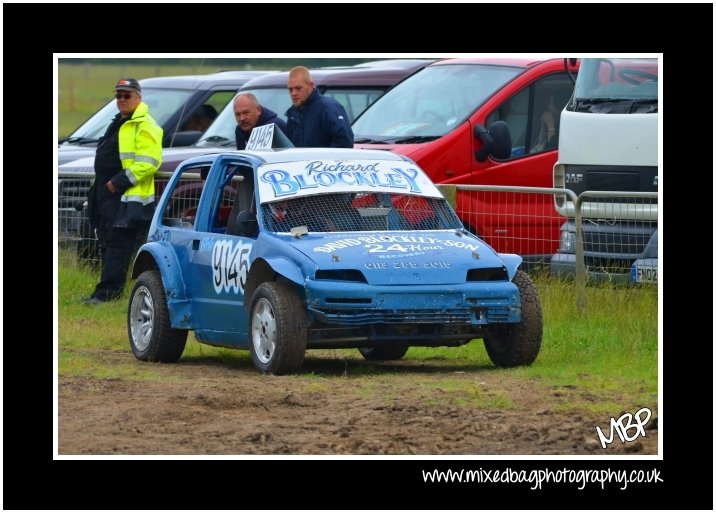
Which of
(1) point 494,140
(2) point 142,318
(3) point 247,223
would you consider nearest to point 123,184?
(2) point 142,318

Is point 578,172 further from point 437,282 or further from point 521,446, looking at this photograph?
point 521,446

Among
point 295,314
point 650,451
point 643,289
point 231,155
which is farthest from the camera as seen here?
point 643,289

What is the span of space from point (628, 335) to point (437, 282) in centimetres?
248

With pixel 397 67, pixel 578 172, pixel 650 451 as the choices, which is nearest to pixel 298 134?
pixel 578 172

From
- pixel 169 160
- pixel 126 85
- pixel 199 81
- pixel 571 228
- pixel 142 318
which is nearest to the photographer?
pixel 142 318

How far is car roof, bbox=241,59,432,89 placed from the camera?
1855 cm

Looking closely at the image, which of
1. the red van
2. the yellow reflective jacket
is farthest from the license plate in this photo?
the yellow reflective jacket

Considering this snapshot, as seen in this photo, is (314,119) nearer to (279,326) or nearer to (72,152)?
(279,326)

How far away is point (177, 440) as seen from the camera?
8711 millimetres

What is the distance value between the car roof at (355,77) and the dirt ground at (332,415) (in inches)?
294

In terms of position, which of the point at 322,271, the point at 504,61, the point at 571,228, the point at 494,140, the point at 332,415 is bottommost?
the point at 332,415

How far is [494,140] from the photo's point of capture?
614 inches

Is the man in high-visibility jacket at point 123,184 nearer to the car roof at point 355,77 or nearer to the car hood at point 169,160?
the car hood at point 169,160

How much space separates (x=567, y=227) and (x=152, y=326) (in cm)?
417
